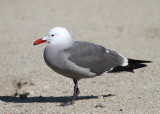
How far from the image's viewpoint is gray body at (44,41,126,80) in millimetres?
5125

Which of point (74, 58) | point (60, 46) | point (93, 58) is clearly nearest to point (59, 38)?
point (60, 46)

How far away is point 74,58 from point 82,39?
4.69 m

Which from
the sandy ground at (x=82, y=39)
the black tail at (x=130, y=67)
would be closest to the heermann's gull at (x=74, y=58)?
the black tail at (x=130, y=67)

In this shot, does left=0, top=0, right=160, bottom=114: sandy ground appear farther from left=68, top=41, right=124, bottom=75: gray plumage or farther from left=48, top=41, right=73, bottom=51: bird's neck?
left=48, top=41, right=73, bottom=51: bird's neck

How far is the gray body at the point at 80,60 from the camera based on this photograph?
5125 millimetres

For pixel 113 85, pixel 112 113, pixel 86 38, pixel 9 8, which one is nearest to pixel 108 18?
pixel 86 38

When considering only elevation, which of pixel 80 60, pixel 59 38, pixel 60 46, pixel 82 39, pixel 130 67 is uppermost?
pixel 59 38

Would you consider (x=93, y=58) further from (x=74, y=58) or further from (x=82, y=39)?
(x=82, y=39)

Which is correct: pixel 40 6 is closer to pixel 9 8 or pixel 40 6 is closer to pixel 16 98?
pixel 9 8

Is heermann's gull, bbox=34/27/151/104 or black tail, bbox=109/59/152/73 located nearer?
heermann's gull, bbox=34/27/151/104

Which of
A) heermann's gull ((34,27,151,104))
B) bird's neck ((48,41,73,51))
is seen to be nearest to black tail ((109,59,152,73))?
heermann's gull ((34,27,151,104))

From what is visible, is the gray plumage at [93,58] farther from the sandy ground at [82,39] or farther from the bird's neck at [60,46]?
the sandy ground at [82,39]

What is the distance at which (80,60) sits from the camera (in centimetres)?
528

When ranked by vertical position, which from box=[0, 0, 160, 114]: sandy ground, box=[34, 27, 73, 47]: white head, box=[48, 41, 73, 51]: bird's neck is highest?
box=[34, 27, 73, 47]: white head
